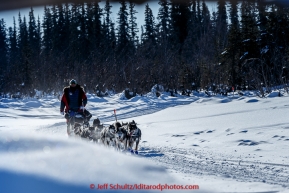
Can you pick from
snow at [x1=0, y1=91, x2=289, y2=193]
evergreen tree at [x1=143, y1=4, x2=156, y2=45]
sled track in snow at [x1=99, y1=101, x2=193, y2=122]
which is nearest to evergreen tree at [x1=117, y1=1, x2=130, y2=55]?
evergreen tree at [x1=143, y1=4, x2=156, y2=45]

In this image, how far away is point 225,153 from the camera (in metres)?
6.88

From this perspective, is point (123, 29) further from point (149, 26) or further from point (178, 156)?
point (178, 156)

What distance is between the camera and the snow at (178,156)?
12.5ft

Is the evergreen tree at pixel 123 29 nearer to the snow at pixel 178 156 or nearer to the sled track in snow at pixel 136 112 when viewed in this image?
the sled track in snow at pixel 136 112

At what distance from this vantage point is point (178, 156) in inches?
268

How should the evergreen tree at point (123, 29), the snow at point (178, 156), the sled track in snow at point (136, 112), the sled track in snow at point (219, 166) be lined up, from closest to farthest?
the snow at point (178, 156) < the sled track in snow at point (219, 166) < the sled track in snow at point (136, 112) < the evergreen tree at point (123, 29)

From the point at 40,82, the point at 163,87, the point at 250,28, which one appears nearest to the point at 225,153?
the point at 163,87

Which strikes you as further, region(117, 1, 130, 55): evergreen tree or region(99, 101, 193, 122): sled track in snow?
region(117, 1, 130, 55): evergreen tree

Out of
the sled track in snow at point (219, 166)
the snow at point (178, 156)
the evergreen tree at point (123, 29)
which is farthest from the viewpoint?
the evergreen tree at point (123, 29)

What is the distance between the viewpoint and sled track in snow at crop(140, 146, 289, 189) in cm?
484

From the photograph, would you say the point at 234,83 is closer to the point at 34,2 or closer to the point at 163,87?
the point at 163,87

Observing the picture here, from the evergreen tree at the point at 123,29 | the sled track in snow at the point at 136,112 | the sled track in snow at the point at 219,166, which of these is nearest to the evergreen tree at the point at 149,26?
the evergreen tree at the point at 123,29

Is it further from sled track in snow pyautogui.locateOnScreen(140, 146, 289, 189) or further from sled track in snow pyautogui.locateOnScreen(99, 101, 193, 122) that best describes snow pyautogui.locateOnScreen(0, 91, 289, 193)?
sled track in snow pyautogui.locateOnScreen(99, 101, 193, 122)

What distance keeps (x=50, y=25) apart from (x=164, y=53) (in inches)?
1077
